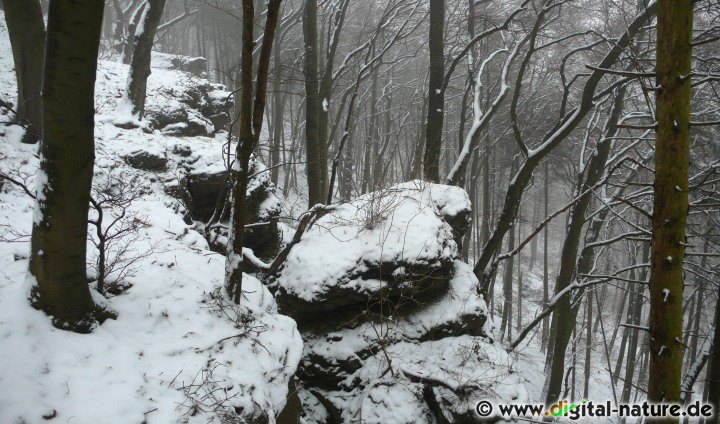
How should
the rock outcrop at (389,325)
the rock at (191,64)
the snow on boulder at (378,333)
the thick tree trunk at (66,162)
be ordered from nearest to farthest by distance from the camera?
the thick tree trunk at (66,162) < the rock outcrop at (389,325) < the snow on boulder at (378,333) < the rock at (191,64)

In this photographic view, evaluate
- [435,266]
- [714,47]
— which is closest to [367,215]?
[435,266]

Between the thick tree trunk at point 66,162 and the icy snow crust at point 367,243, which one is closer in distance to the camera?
the thick tree trunk at point 66,162

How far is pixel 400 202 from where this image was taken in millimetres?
6125

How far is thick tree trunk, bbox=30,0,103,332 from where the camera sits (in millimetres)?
2352

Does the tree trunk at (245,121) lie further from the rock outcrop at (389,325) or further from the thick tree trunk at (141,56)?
the thick tree trunk at (141,56)

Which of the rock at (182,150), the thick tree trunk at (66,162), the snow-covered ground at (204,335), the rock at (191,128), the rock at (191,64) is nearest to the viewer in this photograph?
the thick tree trunk at (66,162)

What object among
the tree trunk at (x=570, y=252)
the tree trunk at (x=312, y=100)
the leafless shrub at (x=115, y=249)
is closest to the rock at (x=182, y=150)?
the leafless shrub at (x=115, y=249)

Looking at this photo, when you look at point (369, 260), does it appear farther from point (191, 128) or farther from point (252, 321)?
point (191, 128)

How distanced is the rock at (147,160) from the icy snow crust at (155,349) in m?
2.06

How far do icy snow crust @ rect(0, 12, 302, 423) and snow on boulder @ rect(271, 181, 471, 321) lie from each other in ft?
2.30

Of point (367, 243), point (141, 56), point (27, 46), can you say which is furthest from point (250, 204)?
point (141, 56)

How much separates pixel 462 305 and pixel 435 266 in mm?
762

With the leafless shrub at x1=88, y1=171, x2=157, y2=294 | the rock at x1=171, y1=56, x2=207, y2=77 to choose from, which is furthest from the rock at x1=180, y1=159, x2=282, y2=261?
the rock at x1=171, y1=56, x2=207, y2=77

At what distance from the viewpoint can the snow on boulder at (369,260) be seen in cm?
516
